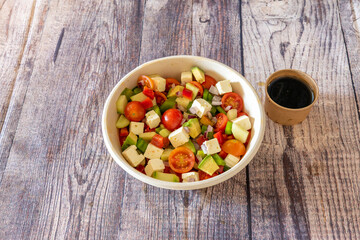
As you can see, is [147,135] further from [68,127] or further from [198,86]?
[68,127]

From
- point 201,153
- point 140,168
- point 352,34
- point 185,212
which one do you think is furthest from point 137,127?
point 352,34

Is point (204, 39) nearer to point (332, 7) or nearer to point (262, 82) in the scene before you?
point (262, 82)

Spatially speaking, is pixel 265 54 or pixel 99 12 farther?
pixel 99 12

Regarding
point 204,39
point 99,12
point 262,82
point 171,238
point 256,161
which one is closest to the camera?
point 171,238

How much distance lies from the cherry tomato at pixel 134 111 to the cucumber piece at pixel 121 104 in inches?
0.6


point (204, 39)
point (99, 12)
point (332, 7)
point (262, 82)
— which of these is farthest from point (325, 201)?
point (99, 12)

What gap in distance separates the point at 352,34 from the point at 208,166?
0.97 meters

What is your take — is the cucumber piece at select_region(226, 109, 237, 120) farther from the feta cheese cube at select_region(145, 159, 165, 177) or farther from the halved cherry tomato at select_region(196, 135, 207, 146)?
the feta cheese cube at select_region(145, 159, 165, 177)

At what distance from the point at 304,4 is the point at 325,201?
98 cm

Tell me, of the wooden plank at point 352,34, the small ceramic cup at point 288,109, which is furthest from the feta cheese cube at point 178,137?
the wooden plank at point 352,34

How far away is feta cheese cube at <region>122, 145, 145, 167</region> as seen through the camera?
1141mm

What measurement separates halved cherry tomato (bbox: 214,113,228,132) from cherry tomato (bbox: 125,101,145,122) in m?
0.27

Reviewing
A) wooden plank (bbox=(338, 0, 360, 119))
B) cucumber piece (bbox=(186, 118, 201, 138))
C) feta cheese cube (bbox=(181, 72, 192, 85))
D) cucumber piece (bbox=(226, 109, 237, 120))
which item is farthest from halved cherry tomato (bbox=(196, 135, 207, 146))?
wooden plank (bbox=(338, 0, 360, 119))

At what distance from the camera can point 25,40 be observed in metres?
1.65
